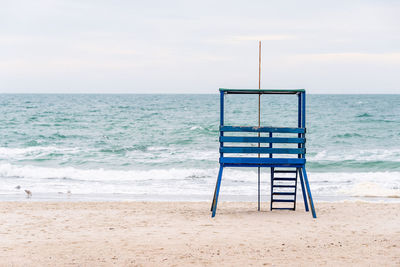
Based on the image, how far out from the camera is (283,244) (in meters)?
7.65

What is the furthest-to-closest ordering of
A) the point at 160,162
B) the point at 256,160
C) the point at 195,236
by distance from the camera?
1. the point at 160,162
2. the point at 256,160
3. the point at 195,236

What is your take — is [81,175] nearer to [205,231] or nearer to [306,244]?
[205,231]

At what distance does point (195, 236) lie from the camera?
8086 millimetres

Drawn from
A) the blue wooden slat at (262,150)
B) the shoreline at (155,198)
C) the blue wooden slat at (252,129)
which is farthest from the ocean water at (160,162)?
the blue wooden slat at (252,129)

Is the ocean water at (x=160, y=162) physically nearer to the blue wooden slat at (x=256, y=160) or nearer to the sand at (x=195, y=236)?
the sand at (x=195, y=236)

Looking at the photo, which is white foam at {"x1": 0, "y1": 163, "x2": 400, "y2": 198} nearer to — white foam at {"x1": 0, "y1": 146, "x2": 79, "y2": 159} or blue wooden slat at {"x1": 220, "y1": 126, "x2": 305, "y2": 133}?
white foam at {"x1": 0, "y1": 146, "x2": 79, "y2": 159}

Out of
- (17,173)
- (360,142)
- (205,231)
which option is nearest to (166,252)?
(205,231)

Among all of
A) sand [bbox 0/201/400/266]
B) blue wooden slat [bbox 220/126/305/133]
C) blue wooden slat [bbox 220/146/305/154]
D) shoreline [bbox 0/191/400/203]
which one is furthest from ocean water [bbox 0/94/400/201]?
blue wooden slat [bbox 220/126/305/133]

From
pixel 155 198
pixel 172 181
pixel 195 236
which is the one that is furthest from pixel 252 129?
pixel 172 181

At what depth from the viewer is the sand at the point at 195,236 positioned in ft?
22.6

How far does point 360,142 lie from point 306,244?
924 inches

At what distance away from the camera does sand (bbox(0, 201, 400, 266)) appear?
22.6 feet

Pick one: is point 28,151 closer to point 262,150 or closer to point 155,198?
point 155,198

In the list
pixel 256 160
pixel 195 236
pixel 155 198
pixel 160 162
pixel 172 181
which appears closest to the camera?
pixel 195 236
